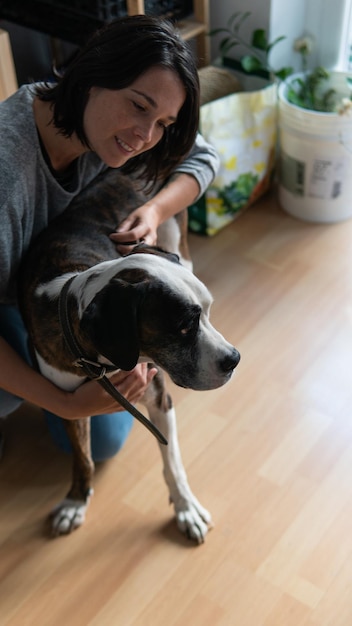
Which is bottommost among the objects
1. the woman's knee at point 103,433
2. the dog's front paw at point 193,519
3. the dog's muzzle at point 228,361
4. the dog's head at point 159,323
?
the dog's front paw at point 193,519

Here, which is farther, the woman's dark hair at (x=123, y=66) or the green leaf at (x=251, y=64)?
the green leaf at (x=251, y=64)

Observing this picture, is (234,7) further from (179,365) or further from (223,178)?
(179,365)

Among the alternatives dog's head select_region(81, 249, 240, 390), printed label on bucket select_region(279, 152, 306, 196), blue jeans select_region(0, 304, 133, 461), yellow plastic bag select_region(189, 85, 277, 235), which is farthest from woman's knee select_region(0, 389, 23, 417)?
printed label on bucket select_region(279, 152, 306, 196)

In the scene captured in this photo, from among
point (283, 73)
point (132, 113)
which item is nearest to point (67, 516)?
point (132, 113)

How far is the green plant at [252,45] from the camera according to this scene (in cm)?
260

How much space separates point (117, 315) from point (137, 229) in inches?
18.7

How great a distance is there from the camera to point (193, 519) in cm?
174

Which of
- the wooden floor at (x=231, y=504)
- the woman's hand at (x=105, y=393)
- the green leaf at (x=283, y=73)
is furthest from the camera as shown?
the green leaf at (x=283, y=73)

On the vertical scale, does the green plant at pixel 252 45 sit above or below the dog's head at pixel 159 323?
below

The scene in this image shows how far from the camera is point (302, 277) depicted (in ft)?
8.10

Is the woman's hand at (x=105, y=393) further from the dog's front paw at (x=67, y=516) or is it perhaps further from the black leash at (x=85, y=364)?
the dog's front paw at (x=67, y=516)

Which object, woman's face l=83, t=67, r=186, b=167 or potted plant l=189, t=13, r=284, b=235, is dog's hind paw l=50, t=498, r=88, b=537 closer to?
woman's face l=83, t=67, r=186, b=167

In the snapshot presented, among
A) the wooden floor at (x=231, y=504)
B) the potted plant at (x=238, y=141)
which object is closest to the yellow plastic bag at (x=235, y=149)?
the potted plant at (x=238, y=141)

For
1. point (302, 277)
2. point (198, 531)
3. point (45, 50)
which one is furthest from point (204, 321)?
point (45, 50)
